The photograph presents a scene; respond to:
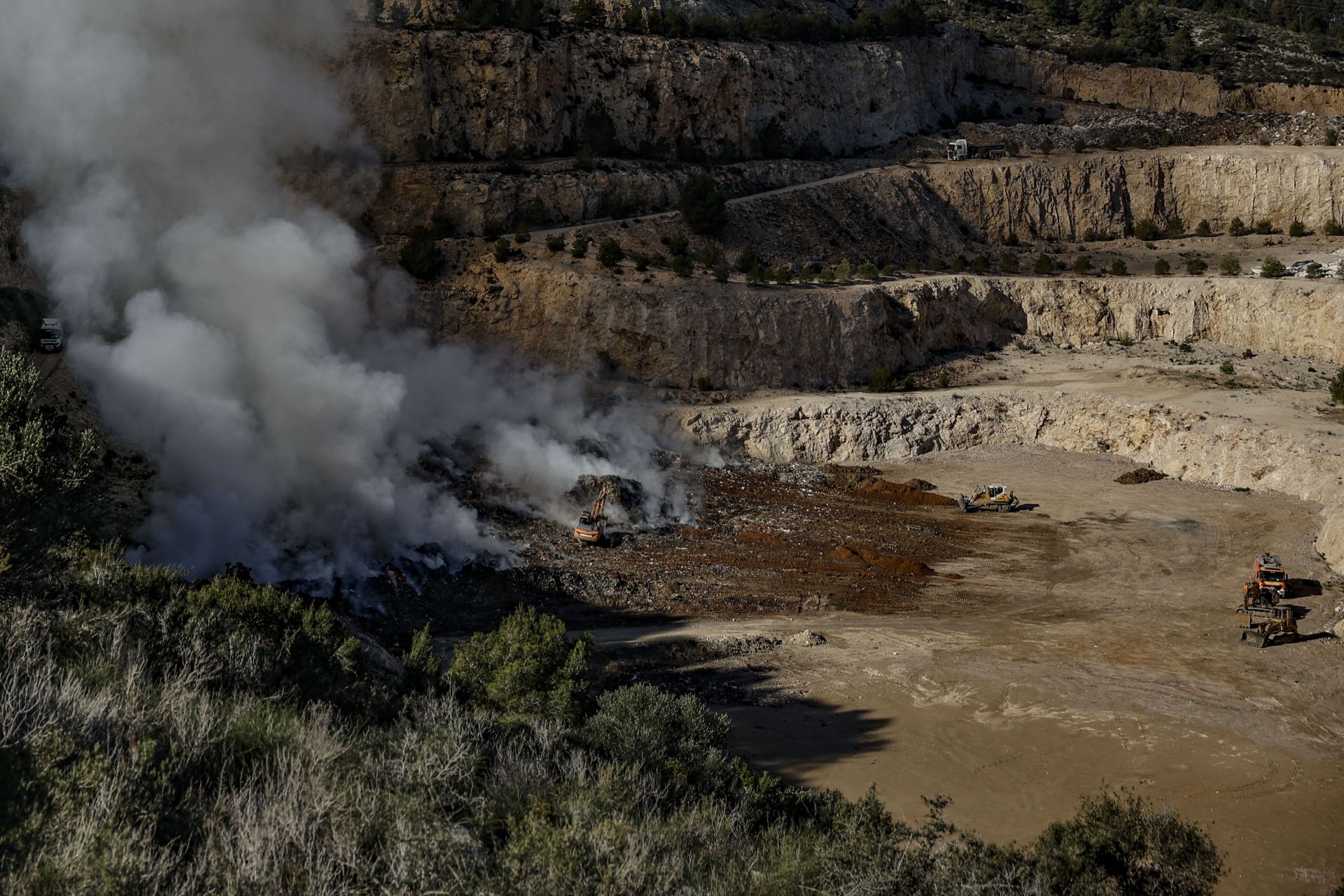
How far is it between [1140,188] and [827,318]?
26.1 metres

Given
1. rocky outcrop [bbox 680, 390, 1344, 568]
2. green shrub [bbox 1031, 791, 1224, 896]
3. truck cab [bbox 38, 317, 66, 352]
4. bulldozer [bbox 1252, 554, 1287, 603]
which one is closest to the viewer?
green shrub [bbox 1031, 791, 1224, 896]

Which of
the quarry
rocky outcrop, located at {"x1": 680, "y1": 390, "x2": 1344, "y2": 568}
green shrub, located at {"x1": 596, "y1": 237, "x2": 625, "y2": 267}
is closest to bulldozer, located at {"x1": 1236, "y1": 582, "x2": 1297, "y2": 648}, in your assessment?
the quarry

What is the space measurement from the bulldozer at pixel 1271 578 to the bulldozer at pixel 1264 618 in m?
0.08

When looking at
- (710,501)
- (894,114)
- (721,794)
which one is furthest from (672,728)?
(894,114)

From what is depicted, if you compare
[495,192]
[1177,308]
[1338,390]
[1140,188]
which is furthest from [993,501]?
[1140,188]

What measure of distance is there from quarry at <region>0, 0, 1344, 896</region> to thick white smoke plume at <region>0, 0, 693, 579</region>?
1.15 feet

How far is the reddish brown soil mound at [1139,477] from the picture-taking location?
35844 mm

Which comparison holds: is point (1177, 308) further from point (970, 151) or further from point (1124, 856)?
point (1124, 856)

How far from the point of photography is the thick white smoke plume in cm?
2644

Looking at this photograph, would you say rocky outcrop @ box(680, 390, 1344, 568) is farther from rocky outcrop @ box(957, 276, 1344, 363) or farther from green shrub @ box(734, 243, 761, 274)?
rocky outcrop @ box(957, 276, 1344, 363)

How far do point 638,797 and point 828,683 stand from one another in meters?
11.9

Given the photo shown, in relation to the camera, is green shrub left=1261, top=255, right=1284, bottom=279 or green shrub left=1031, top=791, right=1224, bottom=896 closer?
green shrub left=1031, top=791, right=1224, bottom=896

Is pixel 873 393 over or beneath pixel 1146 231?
beneath

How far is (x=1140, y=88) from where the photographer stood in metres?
67.6
